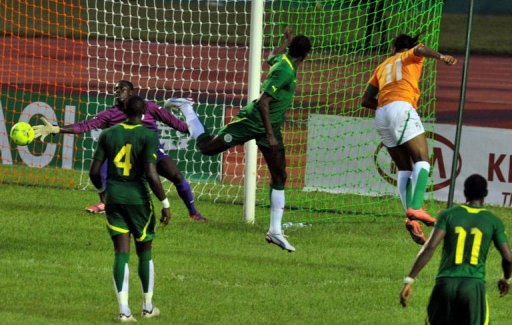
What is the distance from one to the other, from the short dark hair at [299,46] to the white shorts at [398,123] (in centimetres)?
107

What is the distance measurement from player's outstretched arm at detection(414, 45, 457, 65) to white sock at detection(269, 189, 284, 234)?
89.3 inches

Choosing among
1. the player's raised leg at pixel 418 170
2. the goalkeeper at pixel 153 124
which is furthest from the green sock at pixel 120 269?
the goalkeeper at pixel 153 124

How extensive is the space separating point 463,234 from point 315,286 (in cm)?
455

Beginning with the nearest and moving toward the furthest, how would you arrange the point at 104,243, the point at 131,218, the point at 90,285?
the point at 131,218 < the point at 90,285 < the point at 104,243

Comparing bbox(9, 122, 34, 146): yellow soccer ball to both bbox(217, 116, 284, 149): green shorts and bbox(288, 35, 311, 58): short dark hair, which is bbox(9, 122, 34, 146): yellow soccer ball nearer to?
bbox(217, 116, 284, 149): green shorts

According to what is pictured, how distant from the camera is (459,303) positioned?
8.61 m

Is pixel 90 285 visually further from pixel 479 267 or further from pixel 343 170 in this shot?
pixel 343 170

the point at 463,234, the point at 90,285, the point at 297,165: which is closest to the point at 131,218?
the point at 90,285

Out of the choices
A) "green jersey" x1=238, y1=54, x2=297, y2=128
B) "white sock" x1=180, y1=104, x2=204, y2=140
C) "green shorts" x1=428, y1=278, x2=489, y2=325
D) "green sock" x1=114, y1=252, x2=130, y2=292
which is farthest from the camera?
"white sock" x1=180, y1=104, x2=204, y2=140

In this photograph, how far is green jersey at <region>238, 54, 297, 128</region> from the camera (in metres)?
13.7

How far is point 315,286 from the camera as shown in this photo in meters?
13.1

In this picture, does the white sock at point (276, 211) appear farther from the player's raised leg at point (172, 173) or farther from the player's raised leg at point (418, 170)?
the player's raised leg at point (172, 173)

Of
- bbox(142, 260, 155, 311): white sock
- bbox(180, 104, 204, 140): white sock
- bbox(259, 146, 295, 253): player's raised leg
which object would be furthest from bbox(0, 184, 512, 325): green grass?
bbox(180, 104, 204, 140): white sock

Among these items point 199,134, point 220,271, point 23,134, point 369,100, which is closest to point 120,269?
point 220,271
